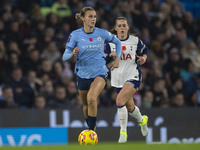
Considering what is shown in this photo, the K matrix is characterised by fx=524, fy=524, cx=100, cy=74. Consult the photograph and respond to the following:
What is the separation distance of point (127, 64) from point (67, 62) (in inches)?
171

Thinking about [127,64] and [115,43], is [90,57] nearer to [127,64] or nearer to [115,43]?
[115,43]

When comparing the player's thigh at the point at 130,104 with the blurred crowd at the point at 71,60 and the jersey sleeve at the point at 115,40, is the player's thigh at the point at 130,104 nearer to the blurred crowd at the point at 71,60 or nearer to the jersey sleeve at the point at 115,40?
the jersey sleeve at the point at 115,40

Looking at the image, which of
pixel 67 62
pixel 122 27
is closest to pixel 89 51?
pixel 122 27

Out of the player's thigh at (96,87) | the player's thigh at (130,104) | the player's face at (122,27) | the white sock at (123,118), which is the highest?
the player's face at (122,27)

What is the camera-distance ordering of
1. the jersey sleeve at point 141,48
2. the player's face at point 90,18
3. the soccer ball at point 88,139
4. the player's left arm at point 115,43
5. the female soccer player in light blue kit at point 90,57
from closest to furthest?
the soccer ball at point 88,139
the female soccer player in light blue kit at point 90,57
the player's face at point 90,18
the player's left arm at point 115,43
the jersey sleeve at point 141,48

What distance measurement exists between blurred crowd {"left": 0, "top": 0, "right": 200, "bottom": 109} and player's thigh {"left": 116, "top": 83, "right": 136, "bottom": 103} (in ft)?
6.39

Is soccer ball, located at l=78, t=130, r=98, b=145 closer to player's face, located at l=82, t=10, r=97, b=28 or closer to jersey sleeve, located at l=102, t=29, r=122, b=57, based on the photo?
jersey sleeve, located at l=102, t=29, r=122, b=57

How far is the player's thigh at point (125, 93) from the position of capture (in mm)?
9933

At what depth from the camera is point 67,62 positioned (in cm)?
1436

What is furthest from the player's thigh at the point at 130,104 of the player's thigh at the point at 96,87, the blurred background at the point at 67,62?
the blurred background at the point at 67,62

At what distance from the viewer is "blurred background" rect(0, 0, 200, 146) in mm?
12867

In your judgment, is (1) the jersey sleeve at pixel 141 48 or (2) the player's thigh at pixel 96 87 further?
(1) the jersey sleeve at pixel 141 48

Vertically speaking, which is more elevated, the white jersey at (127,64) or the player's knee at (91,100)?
the white jersey at (127,64)

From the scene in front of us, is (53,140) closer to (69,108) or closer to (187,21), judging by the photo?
(69,108)
